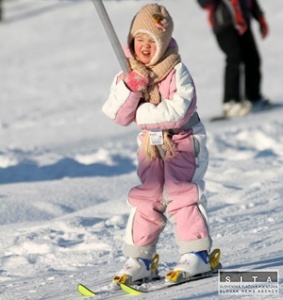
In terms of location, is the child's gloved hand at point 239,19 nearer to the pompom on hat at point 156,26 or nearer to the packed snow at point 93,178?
the packed snow at point 93,178

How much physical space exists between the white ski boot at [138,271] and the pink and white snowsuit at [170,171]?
39 mm

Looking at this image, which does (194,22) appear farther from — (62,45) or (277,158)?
(277,158)

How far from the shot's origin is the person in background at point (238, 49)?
1007 centimetres

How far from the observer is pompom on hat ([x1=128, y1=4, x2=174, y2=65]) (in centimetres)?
485

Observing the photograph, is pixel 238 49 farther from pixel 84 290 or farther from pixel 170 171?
pixel 84 290

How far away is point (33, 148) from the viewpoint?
30.3 feet

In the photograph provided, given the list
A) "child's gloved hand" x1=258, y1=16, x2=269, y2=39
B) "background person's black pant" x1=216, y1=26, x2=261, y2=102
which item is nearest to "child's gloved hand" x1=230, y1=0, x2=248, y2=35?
"background person's black pant" x1=216, y1=26, x2=261, y2=102

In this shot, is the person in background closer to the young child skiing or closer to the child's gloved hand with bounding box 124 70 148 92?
the young child skiing

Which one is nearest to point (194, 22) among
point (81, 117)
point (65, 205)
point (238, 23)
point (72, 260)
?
point (81, 117)

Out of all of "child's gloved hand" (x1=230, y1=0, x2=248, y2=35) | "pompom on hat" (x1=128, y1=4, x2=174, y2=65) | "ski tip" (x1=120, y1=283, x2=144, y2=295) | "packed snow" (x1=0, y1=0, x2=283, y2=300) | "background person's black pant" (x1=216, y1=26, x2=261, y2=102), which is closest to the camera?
"ski tip" (x1=120, y1=283, x2=144, y2=295)

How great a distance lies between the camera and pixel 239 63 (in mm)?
10500

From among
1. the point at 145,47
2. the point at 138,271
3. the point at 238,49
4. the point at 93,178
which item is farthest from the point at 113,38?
the point at 238,49

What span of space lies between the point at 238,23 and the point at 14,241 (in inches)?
188

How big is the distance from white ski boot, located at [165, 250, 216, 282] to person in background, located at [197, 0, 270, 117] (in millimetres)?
5451
